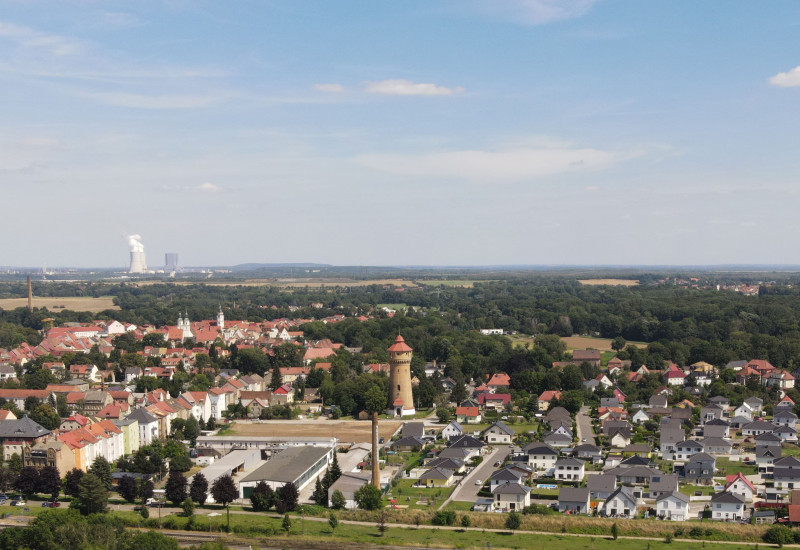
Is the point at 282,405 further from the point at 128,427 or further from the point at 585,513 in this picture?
the point at 585,513

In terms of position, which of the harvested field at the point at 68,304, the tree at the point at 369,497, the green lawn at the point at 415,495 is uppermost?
the harvested field at the point at 68,304

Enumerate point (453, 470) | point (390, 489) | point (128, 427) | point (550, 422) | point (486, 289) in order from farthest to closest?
point (486, 289), point (550, 422), point (128, 427), point (453, 470), point (390, 489)

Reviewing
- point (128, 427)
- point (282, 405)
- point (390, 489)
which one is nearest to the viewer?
point (390, 489)

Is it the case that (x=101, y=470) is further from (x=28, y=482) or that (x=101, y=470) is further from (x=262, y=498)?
(x=262, y=498)

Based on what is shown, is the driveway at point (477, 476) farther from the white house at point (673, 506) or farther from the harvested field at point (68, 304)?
the harvested field at point (68, 304)

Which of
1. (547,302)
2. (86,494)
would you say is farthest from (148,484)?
(547,302)

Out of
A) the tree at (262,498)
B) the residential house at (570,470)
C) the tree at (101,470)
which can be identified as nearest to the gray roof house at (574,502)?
the residential house at (570,470)
